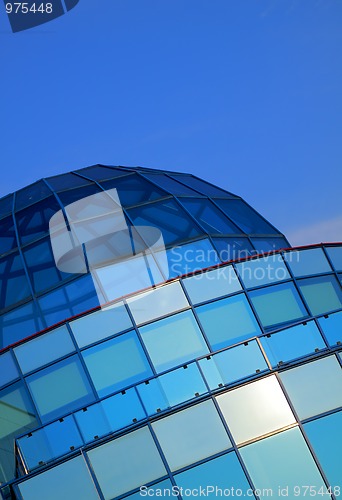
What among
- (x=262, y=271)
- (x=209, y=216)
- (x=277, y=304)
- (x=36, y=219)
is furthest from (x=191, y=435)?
(x=36, y=219)

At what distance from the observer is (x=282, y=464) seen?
17000 mm

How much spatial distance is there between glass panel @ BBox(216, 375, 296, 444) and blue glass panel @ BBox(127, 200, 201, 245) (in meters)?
8.65

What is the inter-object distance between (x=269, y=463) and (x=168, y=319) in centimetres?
535

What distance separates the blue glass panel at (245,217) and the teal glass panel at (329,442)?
11359 millimetres

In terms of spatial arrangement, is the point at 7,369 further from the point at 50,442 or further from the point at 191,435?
the point at 191,435

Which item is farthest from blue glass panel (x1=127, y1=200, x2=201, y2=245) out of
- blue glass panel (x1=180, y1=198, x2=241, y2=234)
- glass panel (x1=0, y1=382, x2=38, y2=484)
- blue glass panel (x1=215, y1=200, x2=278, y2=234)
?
glass panel (x1=0, y1=382, x2=38, y2=484)

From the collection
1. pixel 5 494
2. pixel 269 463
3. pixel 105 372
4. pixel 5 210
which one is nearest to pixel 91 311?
pixel 105 372

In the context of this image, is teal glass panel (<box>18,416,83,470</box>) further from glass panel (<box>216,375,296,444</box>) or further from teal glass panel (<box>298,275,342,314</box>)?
teal glass panel (<box>298,275,342,314</box>)

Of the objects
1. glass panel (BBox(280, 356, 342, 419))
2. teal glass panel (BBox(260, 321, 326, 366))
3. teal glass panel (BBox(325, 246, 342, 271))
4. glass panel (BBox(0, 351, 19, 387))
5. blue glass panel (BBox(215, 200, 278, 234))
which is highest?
blue glass panel (BBox(215, 200, 278, 234))

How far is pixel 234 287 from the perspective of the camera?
2167cm

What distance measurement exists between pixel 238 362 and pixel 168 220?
9.35 meters

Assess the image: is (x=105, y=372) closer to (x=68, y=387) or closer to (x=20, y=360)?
(x=68, y=387)

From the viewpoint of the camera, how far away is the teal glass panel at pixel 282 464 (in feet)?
55.1

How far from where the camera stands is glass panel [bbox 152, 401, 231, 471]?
1722cm
